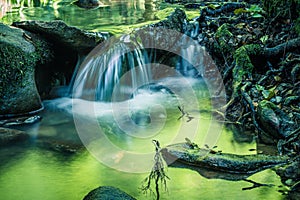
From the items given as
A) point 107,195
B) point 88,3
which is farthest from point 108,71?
point 88,3

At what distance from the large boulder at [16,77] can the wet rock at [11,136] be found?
86 cm

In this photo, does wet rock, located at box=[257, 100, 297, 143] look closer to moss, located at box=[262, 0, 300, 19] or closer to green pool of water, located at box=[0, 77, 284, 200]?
green pool of water, located at box=[0, 77, 284, 200]

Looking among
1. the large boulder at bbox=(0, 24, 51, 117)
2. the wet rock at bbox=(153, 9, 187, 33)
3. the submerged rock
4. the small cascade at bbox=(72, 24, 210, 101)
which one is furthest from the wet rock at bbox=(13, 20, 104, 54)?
the submerged rock

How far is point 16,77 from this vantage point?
265 inches

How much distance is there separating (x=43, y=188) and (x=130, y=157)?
120 cm

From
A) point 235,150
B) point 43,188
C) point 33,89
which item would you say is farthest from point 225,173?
point 33,89

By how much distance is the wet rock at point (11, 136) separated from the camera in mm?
5470

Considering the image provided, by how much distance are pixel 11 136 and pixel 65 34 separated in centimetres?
254

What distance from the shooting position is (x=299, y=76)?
6.05m

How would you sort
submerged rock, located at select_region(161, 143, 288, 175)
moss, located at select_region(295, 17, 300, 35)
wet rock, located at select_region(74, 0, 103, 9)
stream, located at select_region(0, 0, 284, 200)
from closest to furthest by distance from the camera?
stream, located at select_region(0, 0, 284, 200)
submerged rock, located at select_region(161, 143, 288, 175)
moss, located at select_region(295, 17, 300, 35)
wet rock, located at select_region(74, 0, 103, 9)

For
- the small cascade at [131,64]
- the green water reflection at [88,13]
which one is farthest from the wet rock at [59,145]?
the green water reflection at [88,13]

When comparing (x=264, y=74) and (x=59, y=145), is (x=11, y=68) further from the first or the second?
(x=264, y=74)

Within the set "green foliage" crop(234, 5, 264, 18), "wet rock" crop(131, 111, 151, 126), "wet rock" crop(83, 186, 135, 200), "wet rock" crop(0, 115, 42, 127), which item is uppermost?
"green foliage" crop(234, 5, 264, 18)

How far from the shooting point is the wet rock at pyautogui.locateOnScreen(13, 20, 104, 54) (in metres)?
7.43
